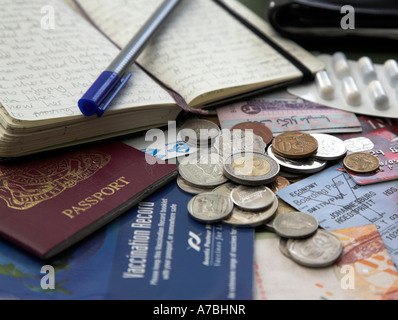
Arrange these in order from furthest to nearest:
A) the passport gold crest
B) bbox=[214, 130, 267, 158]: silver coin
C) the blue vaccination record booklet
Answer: bbox=[214, 130, 267, 158]: silver coin → the passport gold crest → the blue vaccination record booklet

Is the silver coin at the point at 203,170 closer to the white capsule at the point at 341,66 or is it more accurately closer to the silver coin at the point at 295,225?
the silver coin at the point at 295,225

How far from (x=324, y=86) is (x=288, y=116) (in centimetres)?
11

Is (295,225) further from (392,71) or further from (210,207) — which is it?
(392,71)

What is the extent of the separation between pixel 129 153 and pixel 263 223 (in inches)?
10.1

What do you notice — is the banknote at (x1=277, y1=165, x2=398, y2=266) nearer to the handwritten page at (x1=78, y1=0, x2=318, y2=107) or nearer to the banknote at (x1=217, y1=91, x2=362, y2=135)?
the banknote at (x1=217, y1=91, x2=362, y2=135)

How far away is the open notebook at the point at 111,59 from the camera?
74 centimetres

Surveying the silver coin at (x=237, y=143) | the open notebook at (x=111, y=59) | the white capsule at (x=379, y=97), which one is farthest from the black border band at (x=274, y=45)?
the silver coin at (x=237, y=143)

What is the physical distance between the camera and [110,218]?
2.13 feet

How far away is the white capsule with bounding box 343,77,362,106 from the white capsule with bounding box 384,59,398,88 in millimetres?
77

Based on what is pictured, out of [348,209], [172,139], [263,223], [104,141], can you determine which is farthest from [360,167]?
[104,141]

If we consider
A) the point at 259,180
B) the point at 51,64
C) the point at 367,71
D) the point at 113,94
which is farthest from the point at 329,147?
the point at 51,64

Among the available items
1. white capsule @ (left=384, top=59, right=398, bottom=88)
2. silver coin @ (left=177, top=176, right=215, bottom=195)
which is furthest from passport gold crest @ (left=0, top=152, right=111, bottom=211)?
white capsule @ (left=384, top=59, right=398, bottom=88)

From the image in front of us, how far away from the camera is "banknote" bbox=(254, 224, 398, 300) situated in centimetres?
56

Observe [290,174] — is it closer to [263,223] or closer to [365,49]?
[263,223]
